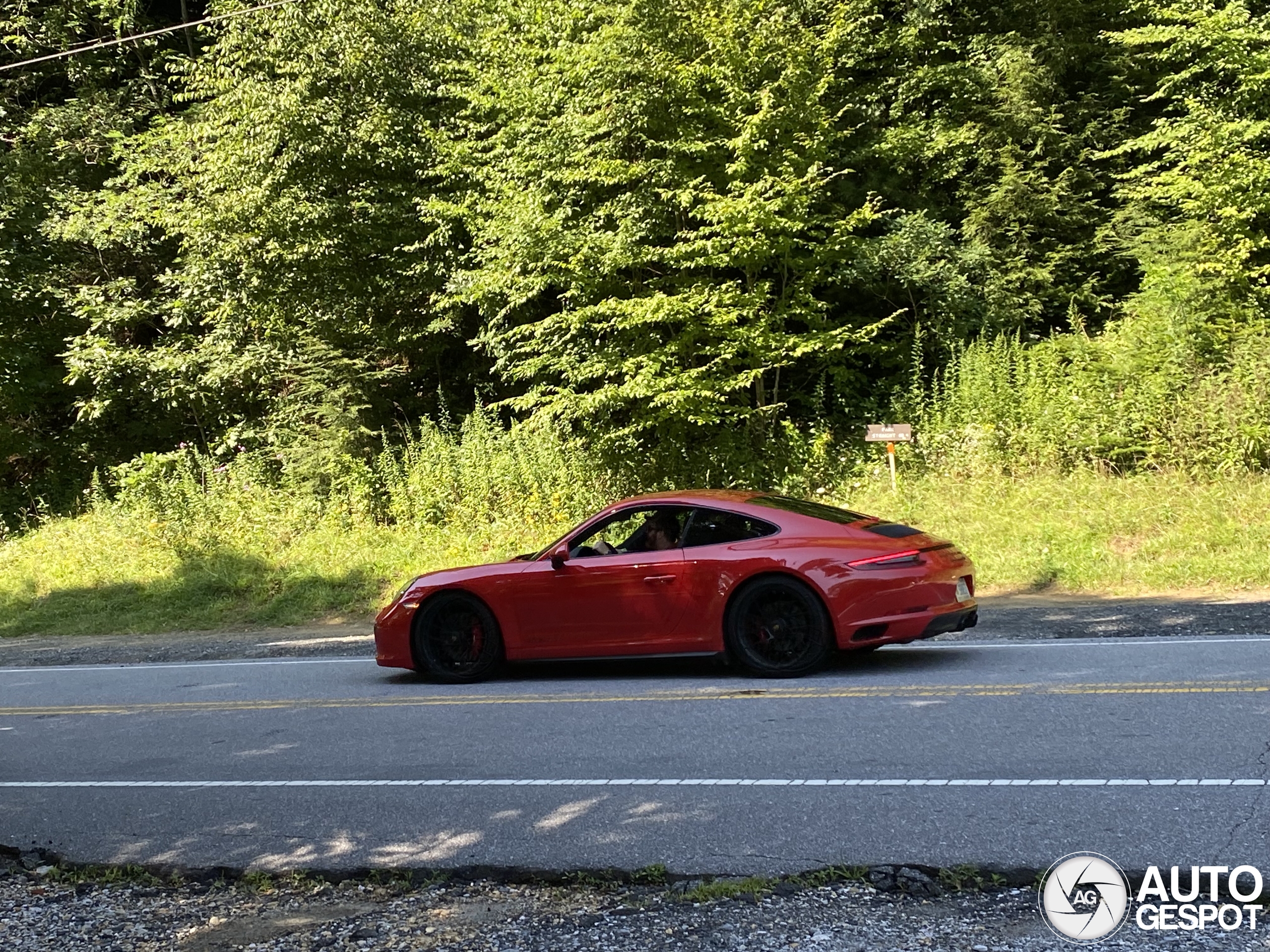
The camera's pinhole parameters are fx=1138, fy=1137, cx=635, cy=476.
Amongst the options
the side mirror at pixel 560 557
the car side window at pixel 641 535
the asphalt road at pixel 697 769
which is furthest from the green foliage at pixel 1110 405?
the side mirror at pixel 560 557

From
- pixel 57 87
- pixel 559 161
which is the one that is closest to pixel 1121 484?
pixel 559 161

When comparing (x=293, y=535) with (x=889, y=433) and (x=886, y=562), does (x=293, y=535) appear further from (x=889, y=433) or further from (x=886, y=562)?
(x=886, y=562)

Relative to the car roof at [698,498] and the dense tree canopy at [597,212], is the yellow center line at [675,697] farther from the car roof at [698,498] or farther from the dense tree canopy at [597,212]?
the dense tree canopy at [597,212]

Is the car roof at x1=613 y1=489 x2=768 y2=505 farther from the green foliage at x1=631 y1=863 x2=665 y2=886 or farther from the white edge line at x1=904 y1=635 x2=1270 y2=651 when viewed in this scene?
the green foliage at x1=631 y1=863 x2=665 y2=886

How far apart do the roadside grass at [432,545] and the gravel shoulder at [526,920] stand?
377 inches

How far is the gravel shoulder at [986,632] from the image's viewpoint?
10133 mm

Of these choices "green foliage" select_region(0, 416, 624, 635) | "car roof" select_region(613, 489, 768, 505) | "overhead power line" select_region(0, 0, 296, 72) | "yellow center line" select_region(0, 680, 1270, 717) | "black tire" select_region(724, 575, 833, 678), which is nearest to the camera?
"yellow center line" select_region(0, 680, 1270, 717)

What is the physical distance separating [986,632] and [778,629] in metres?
2.92

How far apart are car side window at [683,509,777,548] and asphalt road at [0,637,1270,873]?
3.50 ft

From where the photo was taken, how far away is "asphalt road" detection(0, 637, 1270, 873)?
4.88 m

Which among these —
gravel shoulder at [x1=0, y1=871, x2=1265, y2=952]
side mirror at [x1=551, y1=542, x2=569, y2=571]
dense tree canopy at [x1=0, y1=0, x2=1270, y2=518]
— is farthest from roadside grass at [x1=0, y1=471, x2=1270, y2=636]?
gravel shoulder at [x1=0, y1=871, x2=1265, y2=952]

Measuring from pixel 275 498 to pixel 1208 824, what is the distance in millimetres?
19303

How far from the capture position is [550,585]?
9.14 m

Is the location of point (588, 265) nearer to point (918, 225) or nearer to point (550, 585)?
point (918, 225)
